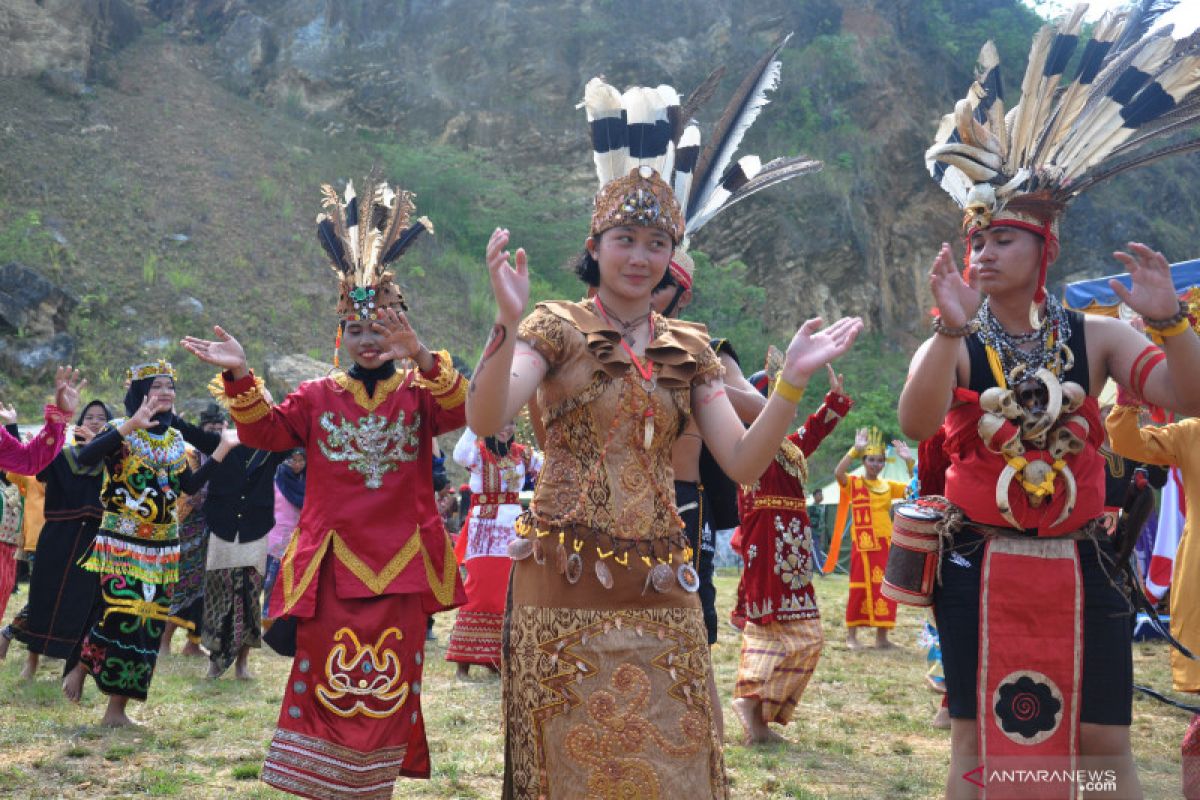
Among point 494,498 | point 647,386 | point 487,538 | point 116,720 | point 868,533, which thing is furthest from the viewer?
point 868,533

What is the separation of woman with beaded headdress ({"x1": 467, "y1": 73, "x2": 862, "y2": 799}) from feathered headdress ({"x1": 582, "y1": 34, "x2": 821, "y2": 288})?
0.06 feet

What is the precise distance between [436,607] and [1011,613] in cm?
237

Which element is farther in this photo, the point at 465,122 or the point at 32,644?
the point at 465,122

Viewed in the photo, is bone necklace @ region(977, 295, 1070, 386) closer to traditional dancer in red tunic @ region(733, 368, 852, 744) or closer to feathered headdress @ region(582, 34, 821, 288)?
feathered headdress @ region(582, 34, 821, 288)

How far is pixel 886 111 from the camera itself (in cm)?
4106

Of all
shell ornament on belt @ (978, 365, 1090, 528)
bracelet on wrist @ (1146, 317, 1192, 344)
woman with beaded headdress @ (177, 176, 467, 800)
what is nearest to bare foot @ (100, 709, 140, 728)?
woman with beaded headdress @ (177, 176, 467, 800)

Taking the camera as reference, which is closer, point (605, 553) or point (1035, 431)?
point (605, 553)

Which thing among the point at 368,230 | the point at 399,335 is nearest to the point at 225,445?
the point at 368,230

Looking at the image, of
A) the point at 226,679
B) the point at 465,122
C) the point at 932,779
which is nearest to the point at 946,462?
the point at 932,779

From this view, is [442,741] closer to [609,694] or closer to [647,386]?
[609,694]

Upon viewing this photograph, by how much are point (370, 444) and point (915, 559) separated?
229cm

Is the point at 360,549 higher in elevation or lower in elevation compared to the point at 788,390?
lower

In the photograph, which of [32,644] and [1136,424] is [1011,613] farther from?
→ [32,644]

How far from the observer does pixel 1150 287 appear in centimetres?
338
